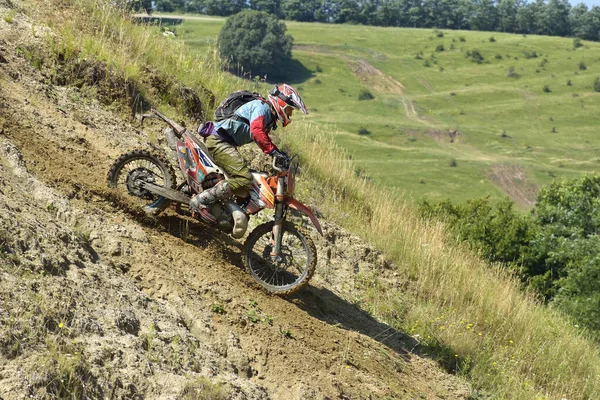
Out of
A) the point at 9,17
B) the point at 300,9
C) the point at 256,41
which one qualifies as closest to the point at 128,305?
the point at 9,17

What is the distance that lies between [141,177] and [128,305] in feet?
8.32

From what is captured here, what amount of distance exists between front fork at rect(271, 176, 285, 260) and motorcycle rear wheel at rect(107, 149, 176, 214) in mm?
1327

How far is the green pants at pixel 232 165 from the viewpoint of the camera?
848cm

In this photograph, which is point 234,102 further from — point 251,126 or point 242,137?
point 251,126

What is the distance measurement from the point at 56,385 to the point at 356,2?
647 ft

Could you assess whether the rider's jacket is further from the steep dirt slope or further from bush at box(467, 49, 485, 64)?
bush at box(467, 49, 485, 64)

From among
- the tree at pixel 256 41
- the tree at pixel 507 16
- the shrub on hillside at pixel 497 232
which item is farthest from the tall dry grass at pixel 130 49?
the tree at pixel 507 16

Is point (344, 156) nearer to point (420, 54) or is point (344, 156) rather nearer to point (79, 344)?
point (79, 344)

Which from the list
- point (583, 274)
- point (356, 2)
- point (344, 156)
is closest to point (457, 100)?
point (356, 2)

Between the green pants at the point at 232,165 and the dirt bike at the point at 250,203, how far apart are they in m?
0.07

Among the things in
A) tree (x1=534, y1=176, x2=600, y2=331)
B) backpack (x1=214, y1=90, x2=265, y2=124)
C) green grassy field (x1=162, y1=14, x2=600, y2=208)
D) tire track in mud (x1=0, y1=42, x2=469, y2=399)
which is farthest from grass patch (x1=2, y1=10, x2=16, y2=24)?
green grassy field (x1=162, y1=14, x2=600, y2=208)

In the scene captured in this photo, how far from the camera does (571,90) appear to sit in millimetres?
135000

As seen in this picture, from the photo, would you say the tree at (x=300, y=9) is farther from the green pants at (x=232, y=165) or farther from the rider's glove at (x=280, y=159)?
the rider's glove at (x=280, y=159)

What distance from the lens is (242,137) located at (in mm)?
8703
